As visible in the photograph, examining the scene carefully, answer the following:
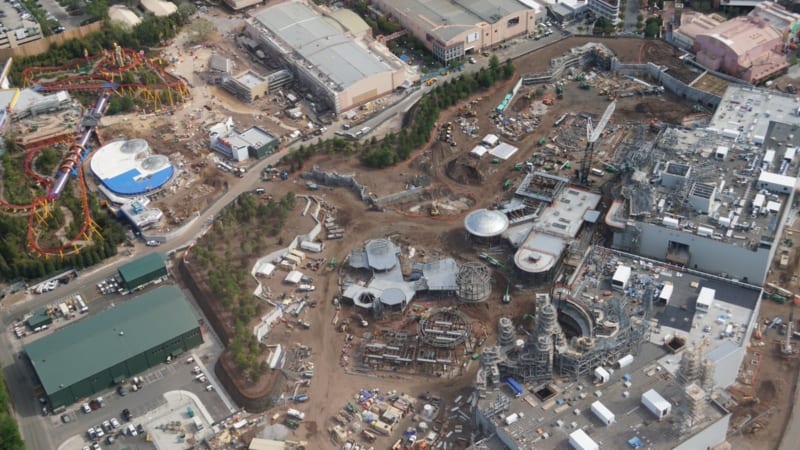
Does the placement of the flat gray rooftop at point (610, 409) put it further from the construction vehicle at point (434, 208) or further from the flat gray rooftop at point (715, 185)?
the construction vehicle at point (434, 208)

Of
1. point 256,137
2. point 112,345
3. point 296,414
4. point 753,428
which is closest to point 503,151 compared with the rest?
point 256,137

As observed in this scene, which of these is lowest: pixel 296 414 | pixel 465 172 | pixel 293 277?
pixel 296 414

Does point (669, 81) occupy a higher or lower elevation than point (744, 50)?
lower

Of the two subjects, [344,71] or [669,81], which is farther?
[344,71]

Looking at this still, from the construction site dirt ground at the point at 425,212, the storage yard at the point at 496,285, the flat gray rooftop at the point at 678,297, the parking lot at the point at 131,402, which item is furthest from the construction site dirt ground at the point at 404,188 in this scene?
the parking lot at the point at 131,402

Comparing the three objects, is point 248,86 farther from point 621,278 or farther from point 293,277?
point 621,278
